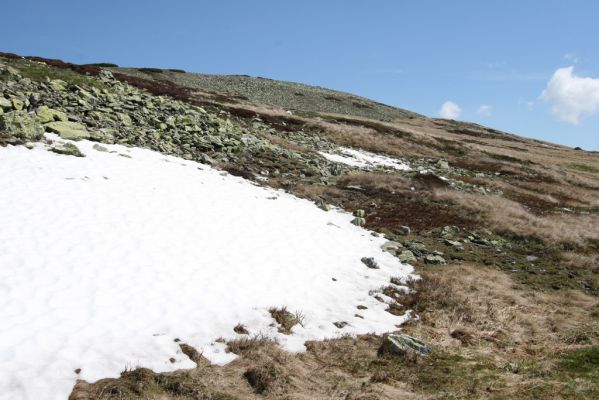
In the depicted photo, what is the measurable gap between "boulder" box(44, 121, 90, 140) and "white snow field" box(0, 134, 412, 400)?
0.61 metres

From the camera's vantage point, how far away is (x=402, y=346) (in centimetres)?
969

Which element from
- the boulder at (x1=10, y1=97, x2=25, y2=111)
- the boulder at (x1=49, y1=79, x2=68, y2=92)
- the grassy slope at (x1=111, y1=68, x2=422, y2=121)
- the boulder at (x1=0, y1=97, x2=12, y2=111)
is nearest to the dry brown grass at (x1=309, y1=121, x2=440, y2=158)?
the boulder at (x1=49, y1=79, x2=68, y2=92)

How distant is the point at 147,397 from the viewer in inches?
270

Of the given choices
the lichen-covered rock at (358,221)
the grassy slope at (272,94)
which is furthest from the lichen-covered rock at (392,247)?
the grassy slope at (272,94)

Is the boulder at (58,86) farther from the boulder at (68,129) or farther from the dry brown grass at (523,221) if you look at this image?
the dry brown grass at (523,221)

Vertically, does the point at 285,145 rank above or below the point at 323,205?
above

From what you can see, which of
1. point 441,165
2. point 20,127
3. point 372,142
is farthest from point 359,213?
point 372,142

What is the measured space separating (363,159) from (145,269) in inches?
1253

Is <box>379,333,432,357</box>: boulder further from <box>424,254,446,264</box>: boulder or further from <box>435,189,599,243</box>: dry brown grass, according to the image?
<box>435,189,599,243</box>: dry brown grass

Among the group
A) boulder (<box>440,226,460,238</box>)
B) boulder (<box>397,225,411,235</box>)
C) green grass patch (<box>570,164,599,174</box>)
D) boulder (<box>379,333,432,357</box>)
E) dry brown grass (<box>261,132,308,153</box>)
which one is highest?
green grass patch (<box>570,164,599,174</box>)

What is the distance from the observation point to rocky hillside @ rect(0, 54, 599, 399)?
8.18m

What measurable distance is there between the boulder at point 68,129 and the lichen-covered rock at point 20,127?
0.95 metres

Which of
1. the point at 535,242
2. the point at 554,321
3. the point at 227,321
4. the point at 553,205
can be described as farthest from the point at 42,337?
the point at 553,205

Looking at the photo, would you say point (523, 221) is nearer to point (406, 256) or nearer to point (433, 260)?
point (433, 260)
